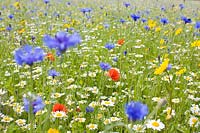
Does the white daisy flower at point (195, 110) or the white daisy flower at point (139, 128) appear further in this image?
the white daisy flower at point (195, 110)

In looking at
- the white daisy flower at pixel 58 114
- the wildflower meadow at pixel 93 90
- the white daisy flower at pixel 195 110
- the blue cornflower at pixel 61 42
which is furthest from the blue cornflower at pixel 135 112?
the white daisy flower at pixel 195 110

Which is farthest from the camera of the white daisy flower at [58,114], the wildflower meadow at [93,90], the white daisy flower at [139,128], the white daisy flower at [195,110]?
the white daisy flower at [195,110]

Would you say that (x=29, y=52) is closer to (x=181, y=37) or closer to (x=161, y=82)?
(x=161, y=82)

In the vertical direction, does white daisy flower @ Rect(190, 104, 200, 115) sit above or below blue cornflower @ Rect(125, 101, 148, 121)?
below

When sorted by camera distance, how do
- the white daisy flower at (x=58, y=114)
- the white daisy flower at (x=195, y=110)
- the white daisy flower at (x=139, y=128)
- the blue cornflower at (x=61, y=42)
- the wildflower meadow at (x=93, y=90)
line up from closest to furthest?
the blue cornflower at (x=61, y=42)
the wildflower meadow at (x=93, y=90)
the white daisy flower at (x=139, y=128)
the white daisy flower at (x=58, y=114)
the white daisy flower at (x=195, y=110)

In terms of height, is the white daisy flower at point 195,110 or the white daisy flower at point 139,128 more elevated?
the white daisy flower at point 139,128

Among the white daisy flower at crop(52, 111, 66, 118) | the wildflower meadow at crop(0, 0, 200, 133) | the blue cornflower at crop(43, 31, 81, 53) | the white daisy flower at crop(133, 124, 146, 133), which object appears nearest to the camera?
the blue cornflower at crop(43, 31, 81, 53)

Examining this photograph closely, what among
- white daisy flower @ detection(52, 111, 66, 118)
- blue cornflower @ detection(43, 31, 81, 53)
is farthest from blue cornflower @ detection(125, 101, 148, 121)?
white daisy flower @ detection(52, 111, 66, 118)

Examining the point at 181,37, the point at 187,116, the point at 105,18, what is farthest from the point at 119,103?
the point at 105,18

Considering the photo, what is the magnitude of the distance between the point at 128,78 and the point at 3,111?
3.06ft

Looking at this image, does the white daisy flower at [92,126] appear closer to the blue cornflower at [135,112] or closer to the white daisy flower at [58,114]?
the white daisy flower at [58,114]

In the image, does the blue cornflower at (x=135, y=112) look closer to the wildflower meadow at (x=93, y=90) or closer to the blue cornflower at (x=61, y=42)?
the wildflower meadow at (x=93, y=90)

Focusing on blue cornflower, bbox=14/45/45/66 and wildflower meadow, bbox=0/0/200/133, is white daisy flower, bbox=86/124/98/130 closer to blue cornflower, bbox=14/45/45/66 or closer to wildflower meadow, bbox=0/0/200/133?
wildflower meadow, bbox=0/0/200/133

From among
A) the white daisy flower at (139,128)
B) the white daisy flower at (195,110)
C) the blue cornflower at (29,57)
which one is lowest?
the white daisy flower at (195,110)
